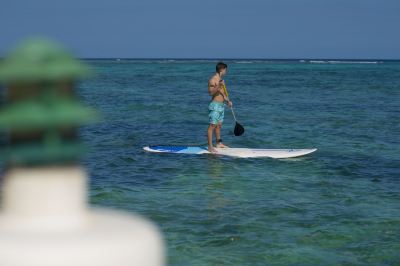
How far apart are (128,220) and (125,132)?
58.2 ft

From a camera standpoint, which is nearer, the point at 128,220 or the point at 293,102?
the point at 128,220

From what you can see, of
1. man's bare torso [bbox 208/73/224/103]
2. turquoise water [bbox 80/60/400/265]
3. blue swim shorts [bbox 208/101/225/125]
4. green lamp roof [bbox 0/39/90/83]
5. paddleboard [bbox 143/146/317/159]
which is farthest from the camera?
blue swim shorts [bbox 208/101/225/125]

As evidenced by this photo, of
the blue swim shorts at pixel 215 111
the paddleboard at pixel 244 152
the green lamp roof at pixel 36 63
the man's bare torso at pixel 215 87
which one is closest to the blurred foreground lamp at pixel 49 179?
the green lamp roof at pixel 36 63

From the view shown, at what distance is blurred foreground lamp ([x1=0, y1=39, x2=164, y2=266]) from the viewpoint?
663 millimetres

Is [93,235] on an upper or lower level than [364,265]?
upper

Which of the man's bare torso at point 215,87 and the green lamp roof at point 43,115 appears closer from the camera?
the green lamp roof at point 43,115

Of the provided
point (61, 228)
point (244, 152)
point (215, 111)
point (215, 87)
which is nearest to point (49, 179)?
point (61, 228)

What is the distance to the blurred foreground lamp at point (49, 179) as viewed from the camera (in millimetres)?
663

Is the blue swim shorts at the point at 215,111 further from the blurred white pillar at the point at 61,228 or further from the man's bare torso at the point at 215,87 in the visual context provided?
the blurred white pillar at the point at 61,228

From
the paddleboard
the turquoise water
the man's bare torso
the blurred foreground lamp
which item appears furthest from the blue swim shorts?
the blurred foreground lamp

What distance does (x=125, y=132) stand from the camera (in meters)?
18.4

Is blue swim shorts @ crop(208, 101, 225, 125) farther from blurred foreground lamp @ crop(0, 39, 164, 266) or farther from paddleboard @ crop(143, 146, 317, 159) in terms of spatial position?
blurred foreground lamp @ crop(0, 39, 164, 266)

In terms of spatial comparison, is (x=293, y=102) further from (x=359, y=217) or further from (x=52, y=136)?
(x=52, y=136)

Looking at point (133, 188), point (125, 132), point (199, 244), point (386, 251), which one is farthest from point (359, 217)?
point (125, 132)
